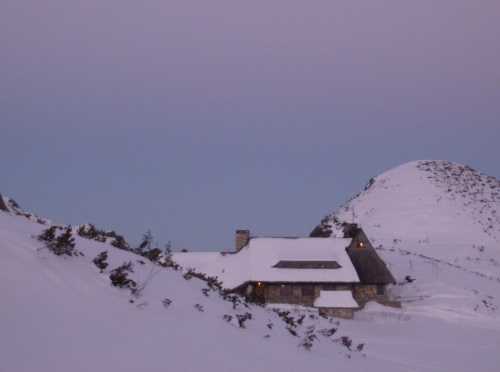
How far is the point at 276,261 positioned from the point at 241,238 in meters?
7.26

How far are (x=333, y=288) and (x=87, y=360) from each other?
1335 inches

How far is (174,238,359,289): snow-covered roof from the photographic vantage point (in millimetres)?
37250

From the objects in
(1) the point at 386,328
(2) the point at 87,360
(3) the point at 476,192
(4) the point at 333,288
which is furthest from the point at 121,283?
(3) the point at 476,192

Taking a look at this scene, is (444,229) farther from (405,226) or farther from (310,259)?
(310,259)

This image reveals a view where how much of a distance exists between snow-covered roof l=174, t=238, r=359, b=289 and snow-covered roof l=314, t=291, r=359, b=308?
1.87 metres

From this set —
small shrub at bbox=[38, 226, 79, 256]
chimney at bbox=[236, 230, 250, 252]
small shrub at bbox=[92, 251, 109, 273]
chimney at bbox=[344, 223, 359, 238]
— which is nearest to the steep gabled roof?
chimney at bbox=[344, 223, 359, 238]

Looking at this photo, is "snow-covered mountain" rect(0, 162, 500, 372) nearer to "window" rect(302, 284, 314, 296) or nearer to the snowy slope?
the snowy slope

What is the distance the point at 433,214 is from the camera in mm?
73500

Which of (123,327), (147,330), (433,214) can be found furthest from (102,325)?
(433,214)

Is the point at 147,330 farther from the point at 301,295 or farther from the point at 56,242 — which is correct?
the point at 301,295

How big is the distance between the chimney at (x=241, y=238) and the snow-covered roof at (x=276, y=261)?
910 mm

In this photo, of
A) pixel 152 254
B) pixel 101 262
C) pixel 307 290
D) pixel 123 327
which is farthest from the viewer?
pixel 307 290

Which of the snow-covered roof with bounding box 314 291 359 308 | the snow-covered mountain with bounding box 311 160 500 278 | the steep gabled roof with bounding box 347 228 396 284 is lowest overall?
the snow-covered roof with bounding box 314 291 359 308

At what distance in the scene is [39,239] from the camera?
770 cm
